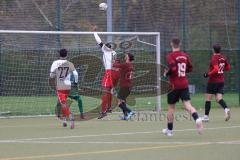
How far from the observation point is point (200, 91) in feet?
118

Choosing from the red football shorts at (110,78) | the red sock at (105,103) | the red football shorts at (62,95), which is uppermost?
the red football shorts at (110,78)

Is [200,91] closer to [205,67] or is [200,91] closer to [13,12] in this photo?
[205,67]

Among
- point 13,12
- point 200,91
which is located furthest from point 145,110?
point 13,12

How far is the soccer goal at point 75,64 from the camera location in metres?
25.4

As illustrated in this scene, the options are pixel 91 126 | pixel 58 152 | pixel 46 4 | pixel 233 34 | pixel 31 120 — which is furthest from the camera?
pixel 46 4

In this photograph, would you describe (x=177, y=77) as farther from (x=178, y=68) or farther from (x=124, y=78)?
(x=124, y=78)

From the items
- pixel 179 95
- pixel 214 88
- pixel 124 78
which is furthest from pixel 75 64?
pixel 179 95

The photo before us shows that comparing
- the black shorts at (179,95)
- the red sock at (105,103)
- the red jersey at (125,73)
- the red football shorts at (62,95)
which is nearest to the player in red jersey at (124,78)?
the red jersey at (125,73)

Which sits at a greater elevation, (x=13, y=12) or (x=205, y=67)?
(x=13, y=12)

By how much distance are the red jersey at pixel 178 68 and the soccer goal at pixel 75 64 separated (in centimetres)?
832

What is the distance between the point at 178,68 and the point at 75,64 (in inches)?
409

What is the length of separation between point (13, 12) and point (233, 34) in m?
11.5

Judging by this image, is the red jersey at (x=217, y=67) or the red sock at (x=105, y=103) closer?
the red jersey at (x=217, y=67)

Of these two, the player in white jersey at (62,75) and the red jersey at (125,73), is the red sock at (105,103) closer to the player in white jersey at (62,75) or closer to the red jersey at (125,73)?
the red jersey at (125,73)
